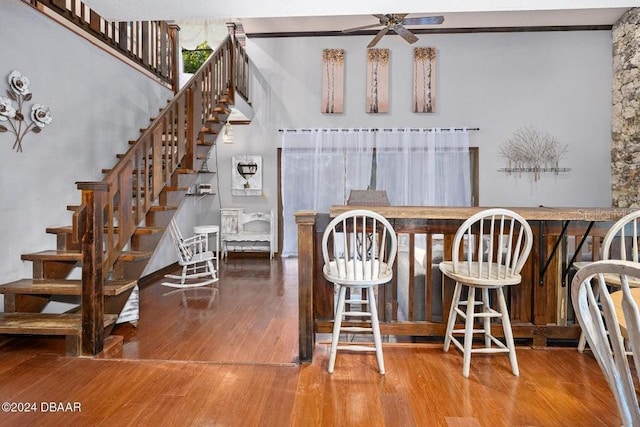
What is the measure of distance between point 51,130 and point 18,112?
36 cm

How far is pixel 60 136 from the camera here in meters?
3.37

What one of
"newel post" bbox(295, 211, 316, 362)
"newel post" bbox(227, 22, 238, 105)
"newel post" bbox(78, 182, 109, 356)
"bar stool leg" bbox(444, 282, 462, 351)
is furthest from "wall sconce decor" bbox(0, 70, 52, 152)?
"bar stool leg" bbox(444, 282, 462, 351)

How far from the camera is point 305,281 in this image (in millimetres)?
2371

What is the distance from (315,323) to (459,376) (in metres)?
0.95

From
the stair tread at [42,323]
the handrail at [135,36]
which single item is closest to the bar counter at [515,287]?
the stair tread at [42,323]

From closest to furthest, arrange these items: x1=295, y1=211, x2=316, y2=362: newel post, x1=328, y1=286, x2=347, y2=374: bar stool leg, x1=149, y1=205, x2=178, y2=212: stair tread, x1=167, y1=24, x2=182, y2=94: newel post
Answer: x1=328, y1=286, x2=347, y2=374: bar stool leg
x1=295, y1=211, x2=316, y2=362: newel post
x1=149, y1=205, x2=178, y2=212: stair tread
x1=167, y1=24, x2=182, y2=94: newel post

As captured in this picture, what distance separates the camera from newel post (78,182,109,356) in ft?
7.92

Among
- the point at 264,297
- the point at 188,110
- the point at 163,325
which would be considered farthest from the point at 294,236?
the point at 163,325

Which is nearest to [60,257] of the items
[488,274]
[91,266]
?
[91,266]

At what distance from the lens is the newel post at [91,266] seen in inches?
95.0

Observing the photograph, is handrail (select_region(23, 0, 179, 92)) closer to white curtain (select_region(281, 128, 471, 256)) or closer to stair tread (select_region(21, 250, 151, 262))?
stair tread (select_region(21, 250, 151, 262))

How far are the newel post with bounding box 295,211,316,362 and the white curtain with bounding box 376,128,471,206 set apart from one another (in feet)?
14.1

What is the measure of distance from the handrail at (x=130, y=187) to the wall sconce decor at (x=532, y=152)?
4887 mm

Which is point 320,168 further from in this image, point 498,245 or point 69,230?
point 498,245
